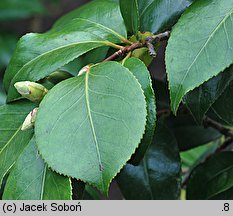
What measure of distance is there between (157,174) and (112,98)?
12.9 inches

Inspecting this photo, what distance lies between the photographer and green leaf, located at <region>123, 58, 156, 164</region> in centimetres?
73

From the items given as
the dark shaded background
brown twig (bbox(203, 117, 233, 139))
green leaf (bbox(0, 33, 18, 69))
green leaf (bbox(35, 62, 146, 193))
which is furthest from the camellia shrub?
the dark shaded background

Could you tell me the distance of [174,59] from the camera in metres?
0.71

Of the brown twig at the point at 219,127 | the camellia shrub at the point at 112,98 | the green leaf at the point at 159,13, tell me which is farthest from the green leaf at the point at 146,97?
the brown twig at the point at 219,127

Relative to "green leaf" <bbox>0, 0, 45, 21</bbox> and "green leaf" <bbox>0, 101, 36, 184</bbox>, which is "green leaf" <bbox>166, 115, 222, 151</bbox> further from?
"green leaf" <bbox>0, 0, 45, 21</bbox>

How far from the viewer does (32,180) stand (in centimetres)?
76

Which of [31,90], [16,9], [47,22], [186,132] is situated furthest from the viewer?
[47,22]

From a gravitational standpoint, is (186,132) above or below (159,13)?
below

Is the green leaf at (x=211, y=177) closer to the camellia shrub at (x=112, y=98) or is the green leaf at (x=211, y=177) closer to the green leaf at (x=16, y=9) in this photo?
the camellia shrub at (x=112, y=98)

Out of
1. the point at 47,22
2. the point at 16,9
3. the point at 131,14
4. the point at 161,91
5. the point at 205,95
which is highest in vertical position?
the point at 131,14

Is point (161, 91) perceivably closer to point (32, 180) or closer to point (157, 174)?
point (157, 174)

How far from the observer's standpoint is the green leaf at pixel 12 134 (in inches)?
31.8

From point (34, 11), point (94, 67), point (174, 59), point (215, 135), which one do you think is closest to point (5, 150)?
point (94, 67)

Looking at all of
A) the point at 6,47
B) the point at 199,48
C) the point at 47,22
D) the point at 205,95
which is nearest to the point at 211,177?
the point at 205,95
